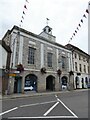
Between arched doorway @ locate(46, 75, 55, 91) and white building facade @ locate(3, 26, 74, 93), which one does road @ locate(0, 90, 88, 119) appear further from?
arched doorway @ locate(46, 75, 55, 91)

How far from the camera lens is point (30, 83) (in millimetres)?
22562

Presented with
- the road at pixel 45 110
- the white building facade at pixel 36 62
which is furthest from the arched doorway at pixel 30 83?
the road at pixel 45 110

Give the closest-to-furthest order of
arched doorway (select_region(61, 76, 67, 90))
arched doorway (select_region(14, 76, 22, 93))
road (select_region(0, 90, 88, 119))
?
1. road (select_region(0, 90, 88, 119))
2. arched doorway (select_region(14, 76, 22, 93))
3. arched doorway (select_region(61, 76, 67, 90))

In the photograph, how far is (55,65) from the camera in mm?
26547

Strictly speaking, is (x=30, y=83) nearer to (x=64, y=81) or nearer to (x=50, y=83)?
(x=50, y=83)

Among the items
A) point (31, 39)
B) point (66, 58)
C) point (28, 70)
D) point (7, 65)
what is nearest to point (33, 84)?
point (28, 70)

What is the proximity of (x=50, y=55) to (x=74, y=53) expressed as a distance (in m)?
8.86

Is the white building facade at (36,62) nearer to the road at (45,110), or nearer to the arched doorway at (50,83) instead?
the arched doorway at (50,83)

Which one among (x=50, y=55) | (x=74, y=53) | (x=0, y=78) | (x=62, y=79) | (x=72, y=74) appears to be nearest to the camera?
(x=0, y=78)

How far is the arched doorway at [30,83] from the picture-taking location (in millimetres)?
21931

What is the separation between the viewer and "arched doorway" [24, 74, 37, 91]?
21.9 m

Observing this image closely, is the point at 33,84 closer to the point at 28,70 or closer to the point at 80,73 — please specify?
the point at 28,70

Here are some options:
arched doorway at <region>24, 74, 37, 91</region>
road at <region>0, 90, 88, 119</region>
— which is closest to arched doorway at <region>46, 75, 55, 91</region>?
arched doorway at <region>24, 74, 37, 91</region>

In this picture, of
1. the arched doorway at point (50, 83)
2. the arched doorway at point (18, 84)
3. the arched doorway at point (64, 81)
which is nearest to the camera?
the arched doorway at point (18, 84)
